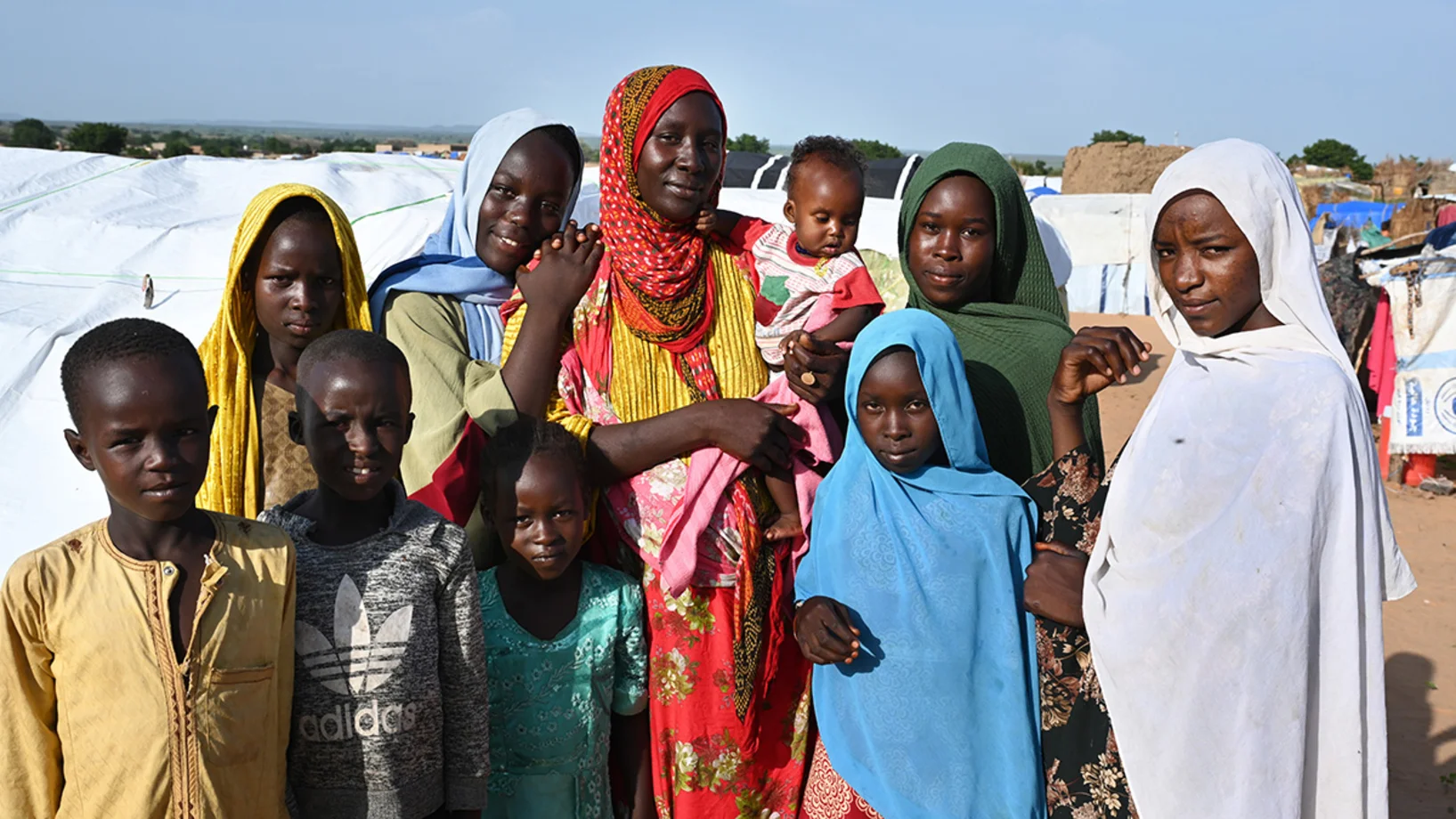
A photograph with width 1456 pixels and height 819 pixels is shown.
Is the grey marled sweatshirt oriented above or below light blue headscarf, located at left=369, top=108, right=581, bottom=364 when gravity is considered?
below

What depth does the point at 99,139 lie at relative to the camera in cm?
2327

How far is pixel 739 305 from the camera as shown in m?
2.62

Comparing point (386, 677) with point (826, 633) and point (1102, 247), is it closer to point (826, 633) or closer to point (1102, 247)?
Result: point (826, 633)

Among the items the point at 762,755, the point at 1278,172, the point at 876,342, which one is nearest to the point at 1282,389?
the point at 1278,172

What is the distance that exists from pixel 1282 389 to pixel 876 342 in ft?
2.88

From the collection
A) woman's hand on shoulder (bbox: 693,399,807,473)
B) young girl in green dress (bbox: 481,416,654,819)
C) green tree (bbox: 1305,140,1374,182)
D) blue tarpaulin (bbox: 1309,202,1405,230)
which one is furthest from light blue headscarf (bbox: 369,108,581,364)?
green tree (bbox: 1305,140,1374,182)

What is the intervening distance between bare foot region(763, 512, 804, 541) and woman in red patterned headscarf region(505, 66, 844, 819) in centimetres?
4

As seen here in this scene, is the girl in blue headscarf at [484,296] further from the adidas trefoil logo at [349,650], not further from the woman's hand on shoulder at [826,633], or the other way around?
the woman's hand on shoulder at [826,633]

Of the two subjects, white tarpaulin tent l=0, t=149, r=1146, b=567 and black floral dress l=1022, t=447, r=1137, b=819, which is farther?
white tarpaulin tent l=0, t=149, r=1146, b=567

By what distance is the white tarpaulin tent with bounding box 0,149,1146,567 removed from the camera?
12.6ft

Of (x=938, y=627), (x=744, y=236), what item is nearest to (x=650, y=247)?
(x=744, y=236)

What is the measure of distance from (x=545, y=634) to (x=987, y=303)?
1.43 metres

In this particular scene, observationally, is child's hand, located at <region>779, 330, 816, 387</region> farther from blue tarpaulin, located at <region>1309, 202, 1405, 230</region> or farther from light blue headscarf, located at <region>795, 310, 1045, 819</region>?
blue tarpaulin, located at <region>1309, 202, 1405, 230</region>

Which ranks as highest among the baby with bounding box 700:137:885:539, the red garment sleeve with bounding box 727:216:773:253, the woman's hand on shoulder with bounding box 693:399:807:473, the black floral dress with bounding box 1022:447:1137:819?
the red garment sleeve with bounding box 727:216:773:253
